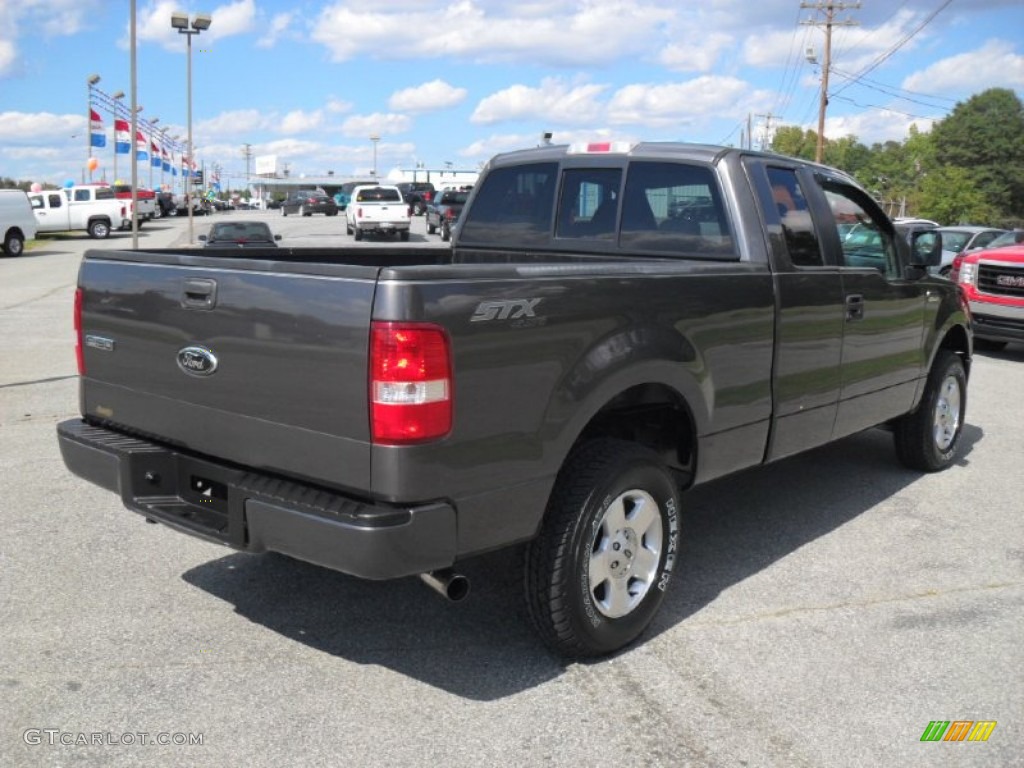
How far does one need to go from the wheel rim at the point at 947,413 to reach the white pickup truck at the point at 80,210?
42547 millimetres

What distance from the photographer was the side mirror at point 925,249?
5.77 metres

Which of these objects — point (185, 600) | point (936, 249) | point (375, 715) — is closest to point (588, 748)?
point (375, 715)

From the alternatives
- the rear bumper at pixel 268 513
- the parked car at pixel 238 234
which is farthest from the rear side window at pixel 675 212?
the parked car at pixel 238 234

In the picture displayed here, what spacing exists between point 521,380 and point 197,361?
3.87 feet

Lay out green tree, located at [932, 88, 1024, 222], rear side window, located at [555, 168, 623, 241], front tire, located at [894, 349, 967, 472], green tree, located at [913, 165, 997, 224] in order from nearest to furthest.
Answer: rear side window, located at [555, 168, 623, 241], front tire, located at [894, 349, 967, 472], green tree, located at [913, 165, 997, 224], green tree, located at [932, 88, 1024, 222]

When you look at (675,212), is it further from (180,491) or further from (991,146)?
(991,146)

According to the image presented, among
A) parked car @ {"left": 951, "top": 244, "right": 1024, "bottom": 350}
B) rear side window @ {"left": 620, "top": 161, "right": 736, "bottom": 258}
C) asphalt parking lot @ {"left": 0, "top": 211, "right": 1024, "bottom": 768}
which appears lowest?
asphalt parking lot @ {"left": 0, "top": 211, "right": 1024, "bottom": 768}

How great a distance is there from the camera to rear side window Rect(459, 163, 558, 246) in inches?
207

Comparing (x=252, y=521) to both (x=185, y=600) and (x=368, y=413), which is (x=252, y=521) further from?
(x=185, y=600)

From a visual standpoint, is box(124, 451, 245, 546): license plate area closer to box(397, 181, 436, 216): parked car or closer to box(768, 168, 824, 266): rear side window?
box(768, 168, 824, 266): rear side window

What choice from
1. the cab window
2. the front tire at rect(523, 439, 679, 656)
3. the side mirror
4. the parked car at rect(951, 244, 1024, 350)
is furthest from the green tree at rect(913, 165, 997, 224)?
the front tire at rect(523, 439, 679, 656)

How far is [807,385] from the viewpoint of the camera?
15.7ft

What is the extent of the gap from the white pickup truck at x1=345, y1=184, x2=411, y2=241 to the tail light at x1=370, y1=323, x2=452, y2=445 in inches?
1261

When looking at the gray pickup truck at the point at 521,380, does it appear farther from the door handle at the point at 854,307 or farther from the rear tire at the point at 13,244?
the rear tire at the point at 13,244
